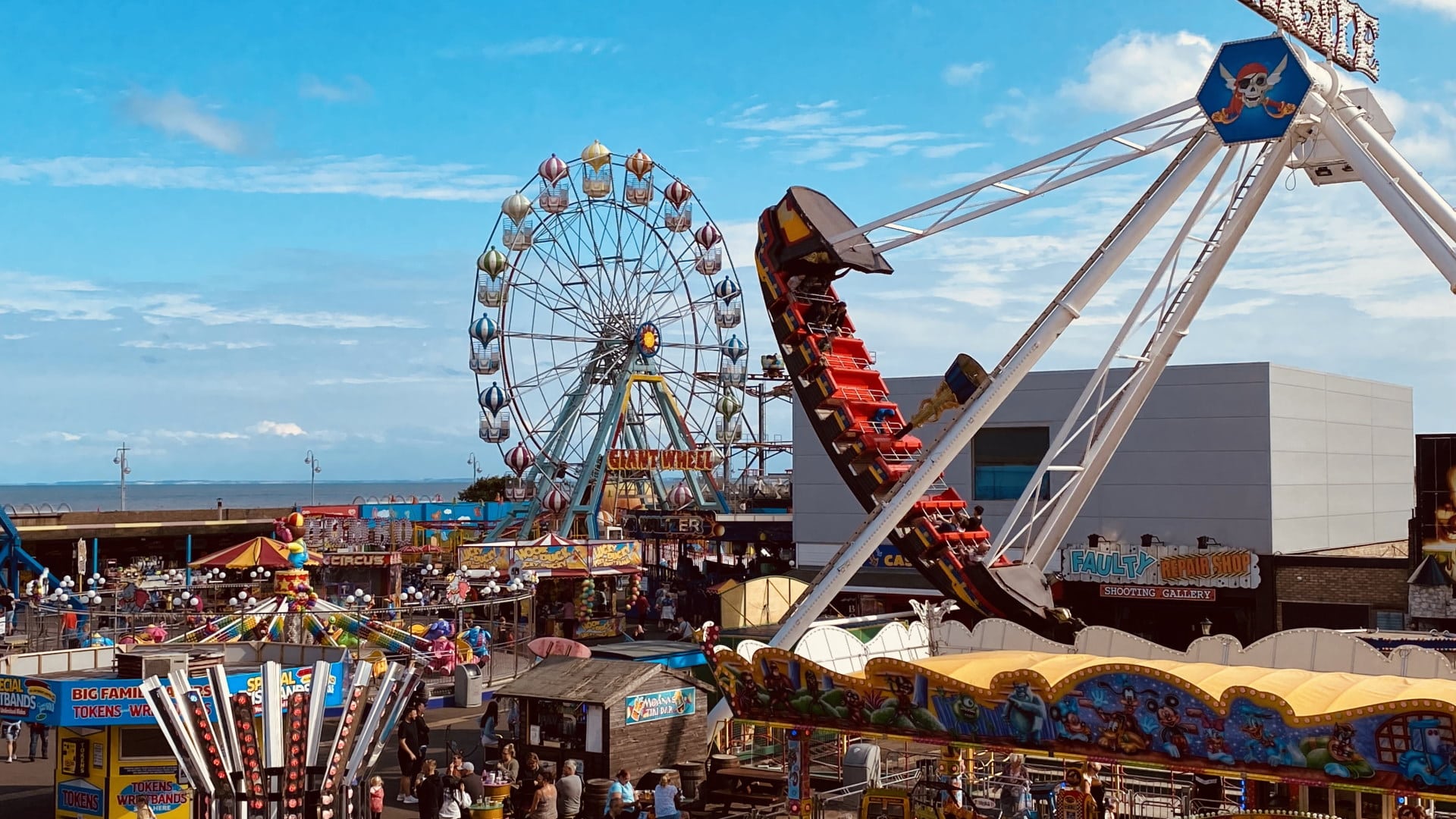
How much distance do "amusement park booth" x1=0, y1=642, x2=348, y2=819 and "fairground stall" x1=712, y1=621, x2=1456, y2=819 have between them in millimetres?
6233

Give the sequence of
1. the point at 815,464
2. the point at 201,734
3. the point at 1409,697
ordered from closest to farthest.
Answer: the point at 1409,697 → the point at 201,734 → the point at 815,464

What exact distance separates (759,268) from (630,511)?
3033cm

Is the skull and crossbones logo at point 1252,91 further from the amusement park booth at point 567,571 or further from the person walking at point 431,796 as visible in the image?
the amusement park booth at point 567,571

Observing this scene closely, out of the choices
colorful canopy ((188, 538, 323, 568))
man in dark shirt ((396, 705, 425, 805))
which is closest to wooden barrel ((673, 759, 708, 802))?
man in dark shirt ((396, 705, 425, 805))

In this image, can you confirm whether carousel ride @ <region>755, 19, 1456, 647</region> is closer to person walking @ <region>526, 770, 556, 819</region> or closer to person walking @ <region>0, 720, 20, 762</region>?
person walking @ <region>526, 770, 556, 819</region>

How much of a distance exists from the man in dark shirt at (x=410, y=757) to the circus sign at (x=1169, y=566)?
1736 cm

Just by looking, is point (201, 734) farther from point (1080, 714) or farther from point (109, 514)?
point (109, 514)

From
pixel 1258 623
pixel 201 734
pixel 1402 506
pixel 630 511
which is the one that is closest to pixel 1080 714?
pixel 201 734

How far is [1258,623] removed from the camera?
31.9 metres

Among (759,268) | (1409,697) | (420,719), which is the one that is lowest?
(420,719)

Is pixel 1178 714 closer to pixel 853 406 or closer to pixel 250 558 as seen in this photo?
pixel 853 406

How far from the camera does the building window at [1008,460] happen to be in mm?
36188

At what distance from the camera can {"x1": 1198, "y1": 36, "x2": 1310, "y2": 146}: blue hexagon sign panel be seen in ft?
59.7

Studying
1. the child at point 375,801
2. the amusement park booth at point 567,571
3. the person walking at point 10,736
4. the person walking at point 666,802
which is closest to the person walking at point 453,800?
the child at point 375,801
